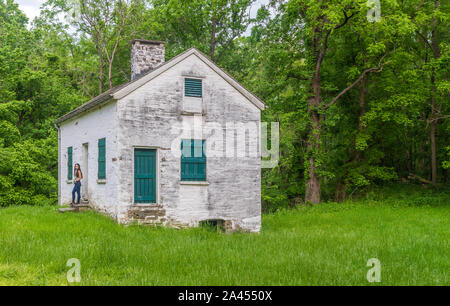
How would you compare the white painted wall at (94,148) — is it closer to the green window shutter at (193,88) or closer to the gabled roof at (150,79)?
the gabled roof at (150,79)

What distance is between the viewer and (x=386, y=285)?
9.23 metres

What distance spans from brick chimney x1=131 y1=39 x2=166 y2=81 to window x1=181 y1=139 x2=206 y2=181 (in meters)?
3.88

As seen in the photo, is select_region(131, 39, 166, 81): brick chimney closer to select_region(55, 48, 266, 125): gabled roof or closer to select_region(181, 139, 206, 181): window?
select_region(55, 48, 266, 125): gabled roof

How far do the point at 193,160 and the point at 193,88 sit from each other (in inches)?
109

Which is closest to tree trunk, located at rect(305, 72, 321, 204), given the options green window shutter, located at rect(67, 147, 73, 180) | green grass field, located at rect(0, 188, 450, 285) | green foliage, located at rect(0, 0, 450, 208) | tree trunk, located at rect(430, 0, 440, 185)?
green foliage, located at rect(0, 0, 450, 208)

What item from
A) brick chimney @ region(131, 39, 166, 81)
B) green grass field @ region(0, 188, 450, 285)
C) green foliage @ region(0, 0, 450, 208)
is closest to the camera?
green grass field @ region(0, 188, 450, 285)

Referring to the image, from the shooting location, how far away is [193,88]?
1775 cm

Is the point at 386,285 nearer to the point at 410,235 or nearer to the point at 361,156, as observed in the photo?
the point at 410,235

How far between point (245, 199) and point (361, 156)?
13.2 metres

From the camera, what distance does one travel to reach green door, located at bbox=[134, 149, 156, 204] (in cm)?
1641

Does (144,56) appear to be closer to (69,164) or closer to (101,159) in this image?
(101,159)

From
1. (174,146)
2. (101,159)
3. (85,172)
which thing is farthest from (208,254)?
(85,172)

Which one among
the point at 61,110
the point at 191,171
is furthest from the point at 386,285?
the point at 61,110

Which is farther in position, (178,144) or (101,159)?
(101,159)
